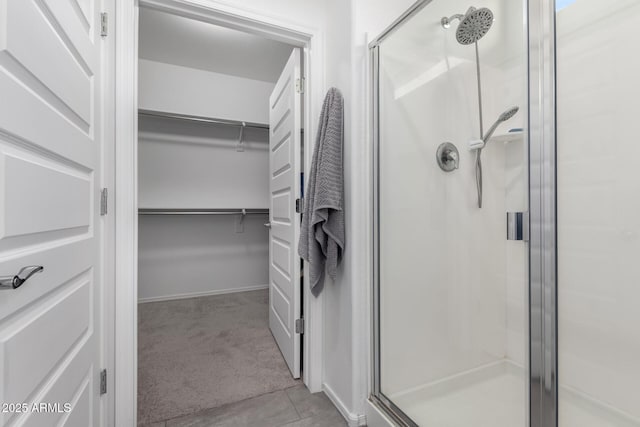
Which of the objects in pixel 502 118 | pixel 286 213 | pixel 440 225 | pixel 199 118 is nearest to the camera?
pixel 502 118

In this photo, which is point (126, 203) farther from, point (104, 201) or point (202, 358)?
point (202, 358)

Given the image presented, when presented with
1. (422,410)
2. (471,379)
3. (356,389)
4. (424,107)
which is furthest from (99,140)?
(471,379)

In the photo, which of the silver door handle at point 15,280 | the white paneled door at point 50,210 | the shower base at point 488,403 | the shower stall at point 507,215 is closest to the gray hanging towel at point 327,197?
the shower stall at point 507,215

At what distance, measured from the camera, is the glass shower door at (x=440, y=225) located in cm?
117

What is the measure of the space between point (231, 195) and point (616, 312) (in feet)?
10.6

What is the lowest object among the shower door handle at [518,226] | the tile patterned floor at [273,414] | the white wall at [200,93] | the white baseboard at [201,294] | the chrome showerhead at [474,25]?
the tile patterned floor at [273,414]

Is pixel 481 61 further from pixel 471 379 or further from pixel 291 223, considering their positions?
pixel 471 379

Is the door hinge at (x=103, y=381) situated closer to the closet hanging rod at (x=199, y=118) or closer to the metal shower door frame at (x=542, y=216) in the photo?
the metal shower door frame at (x=542, y=216)

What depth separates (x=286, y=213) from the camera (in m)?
1.86

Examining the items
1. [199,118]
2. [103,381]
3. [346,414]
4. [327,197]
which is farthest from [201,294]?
[327,197]

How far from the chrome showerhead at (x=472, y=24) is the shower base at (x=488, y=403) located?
1.27 metres

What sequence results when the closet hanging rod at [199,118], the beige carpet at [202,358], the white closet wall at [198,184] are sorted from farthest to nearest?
the white closet wall at [198,184] → the closet hanging rod at [199,118] → the beige carpet at [202,358]

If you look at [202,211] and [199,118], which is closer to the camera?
[199,118]

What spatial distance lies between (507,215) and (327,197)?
73 cm
